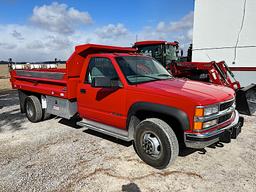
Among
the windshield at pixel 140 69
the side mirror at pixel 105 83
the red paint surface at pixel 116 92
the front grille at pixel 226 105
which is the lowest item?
the front grille at pixel 226 105

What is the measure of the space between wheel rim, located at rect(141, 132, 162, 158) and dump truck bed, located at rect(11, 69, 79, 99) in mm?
2091

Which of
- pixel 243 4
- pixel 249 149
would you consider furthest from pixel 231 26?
pixel 249 149

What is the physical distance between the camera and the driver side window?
168 inches

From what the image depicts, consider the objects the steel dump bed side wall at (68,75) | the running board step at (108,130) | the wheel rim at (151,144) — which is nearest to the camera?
the wheel rim at (151,144)

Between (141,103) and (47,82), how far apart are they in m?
3.06

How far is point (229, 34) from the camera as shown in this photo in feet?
31.2

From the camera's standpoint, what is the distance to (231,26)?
942 cm

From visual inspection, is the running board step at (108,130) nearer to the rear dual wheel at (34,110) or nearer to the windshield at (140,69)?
the windshield at (140,69)

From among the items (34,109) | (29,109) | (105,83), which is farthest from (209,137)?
(29,109)

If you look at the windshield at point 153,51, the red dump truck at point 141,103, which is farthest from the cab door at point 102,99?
the windshield at point 153,51

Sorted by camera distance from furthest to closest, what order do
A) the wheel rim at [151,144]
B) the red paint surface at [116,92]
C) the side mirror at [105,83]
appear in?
1. the side mirror at [105,83]
2. the wheel rim at [151,144]
3. the red paint surface at [116,92]

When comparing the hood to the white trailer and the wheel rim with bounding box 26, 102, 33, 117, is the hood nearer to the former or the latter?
the wheel rim with bounding box 26, 102, 33, 117

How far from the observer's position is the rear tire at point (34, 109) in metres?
6.18

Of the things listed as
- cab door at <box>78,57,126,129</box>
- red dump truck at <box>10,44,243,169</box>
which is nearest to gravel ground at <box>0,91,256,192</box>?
red dump truck at <box>10,44,243,169</box>
